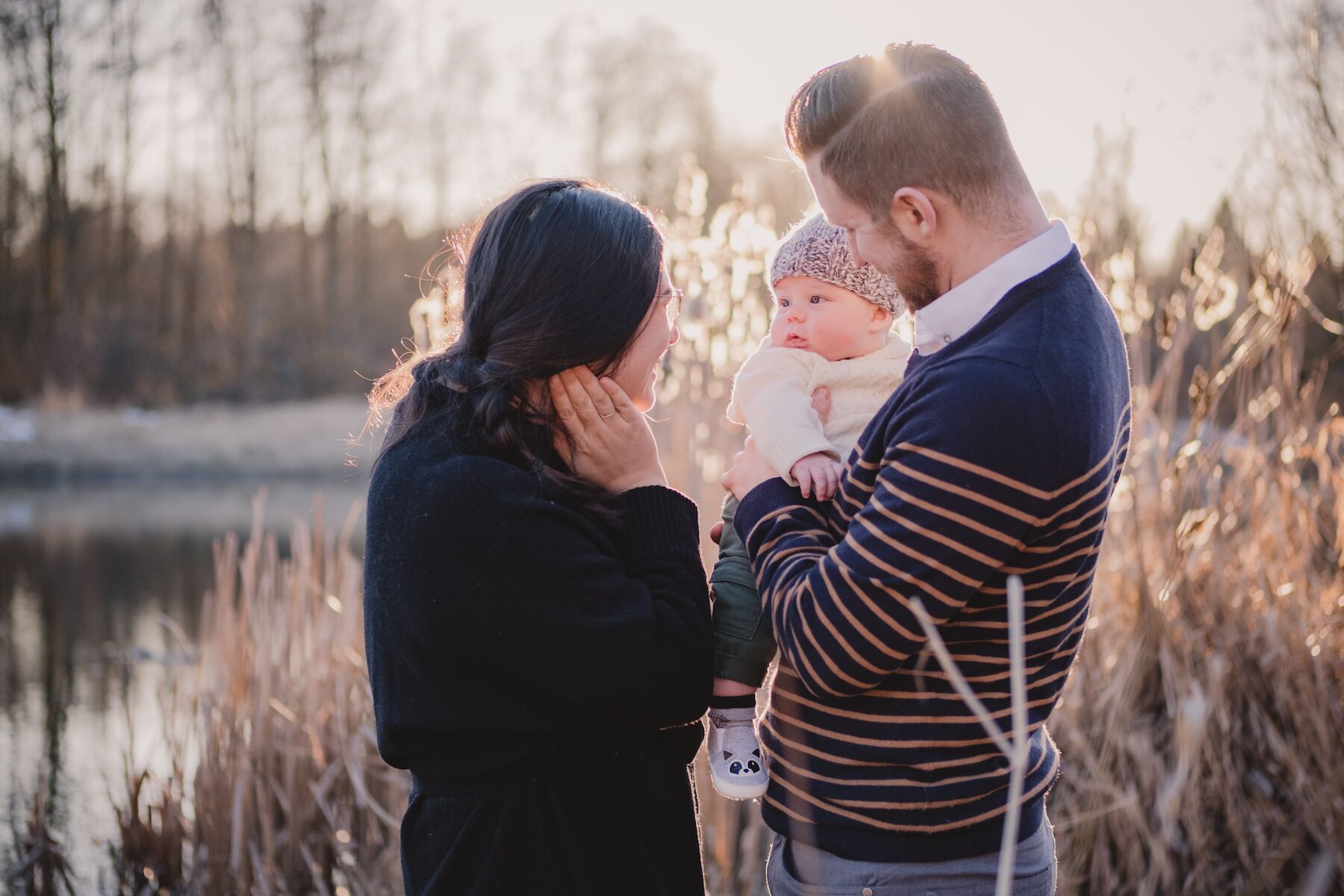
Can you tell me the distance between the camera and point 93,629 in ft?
24.6

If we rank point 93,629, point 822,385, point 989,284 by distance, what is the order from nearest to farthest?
point 989,284
point 822,385
point 93,629

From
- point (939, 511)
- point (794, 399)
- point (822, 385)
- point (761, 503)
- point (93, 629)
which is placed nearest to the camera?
point (939, 511)

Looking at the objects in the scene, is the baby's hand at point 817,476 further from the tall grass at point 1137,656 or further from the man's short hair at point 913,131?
the tall grass at point 1137,656

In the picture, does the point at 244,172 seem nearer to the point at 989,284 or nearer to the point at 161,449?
the point at 161,449

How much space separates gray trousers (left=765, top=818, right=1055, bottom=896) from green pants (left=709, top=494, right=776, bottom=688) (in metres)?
0.27

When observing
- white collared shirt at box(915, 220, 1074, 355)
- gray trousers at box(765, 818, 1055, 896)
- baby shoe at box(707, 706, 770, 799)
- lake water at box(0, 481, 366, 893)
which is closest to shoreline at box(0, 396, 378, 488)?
lake water at box(0, 481, 366, 893)

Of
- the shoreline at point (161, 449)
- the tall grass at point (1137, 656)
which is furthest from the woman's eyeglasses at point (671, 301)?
the shoreline at point (161, 449)

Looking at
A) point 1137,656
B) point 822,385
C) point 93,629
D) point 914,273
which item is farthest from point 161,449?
point 914,273

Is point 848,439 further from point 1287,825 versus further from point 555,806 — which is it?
point 1287,825

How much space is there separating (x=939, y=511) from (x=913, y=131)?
0.45 m

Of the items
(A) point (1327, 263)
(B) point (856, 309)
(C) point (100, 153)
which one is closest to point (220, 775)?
(B) point (856, 309)

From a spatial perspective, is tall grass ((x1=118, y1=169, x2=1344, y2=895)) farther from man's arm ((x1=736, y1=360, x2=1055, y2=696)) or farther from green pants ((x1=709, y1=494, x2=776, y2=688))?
man's arm ((x1=736, y1=360, x2=1055, y2=696))

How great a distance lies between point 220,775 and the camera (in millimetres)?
3262

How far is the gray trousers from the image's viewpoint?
1.37m
